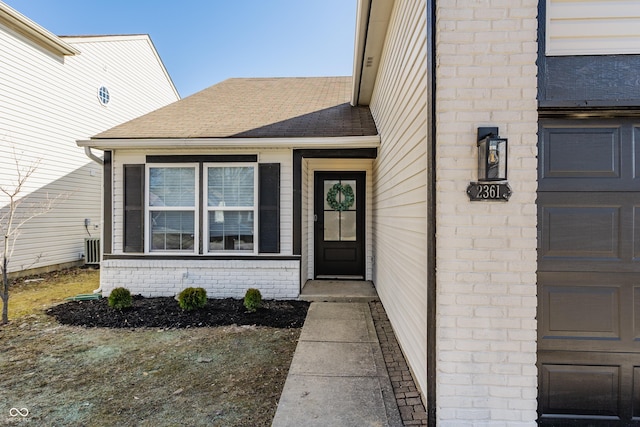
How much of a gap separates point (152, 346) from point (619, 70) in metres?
4.80

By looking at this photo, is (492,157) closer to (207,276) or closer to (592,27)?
(592,27)

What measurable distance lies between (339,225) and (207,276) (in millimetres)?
2544

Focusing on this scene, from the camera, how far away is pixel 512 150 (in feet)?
6.53

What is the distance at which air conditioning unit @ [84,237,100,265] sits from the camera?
8.09 meters

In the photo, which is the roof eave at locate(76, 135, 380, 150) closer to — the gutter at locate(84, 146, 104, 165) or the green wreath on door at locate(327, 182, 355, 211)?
the gutter at locate(84, 146, 104, 165)

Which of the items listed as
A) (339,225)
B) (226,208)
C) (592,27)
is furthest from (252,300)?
(592,27)

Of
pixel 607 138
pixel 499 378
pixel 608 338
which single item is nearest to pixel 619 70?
pixel 607 138

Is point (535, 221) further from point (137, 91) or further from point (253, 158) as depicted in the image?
point (137, 91)

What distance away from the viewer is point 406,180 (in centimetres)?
291

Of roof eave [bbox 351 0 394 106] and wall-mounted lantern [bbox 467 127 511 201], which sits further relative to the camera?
roof eave [bbox 351 0 394 106]

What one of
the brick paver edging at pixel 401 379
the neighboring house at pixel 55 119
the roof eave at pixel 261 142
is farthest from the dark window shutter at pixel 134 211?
the brick paver edging at pixel 401 379

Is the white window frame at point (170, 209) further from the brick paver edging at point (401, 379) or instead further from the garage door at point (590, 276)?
the garage door at point (590, 276)

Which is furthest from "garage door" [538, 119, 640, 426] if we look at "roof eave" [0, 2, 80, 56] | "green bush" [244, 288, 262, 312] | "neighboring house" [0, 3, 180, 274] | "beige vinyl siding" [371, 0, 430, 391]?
"roof eave" [0, 2, 80, 56]

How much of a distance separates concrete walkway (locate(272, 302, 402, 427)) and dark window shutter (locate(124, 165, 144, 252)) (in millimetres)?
3351
